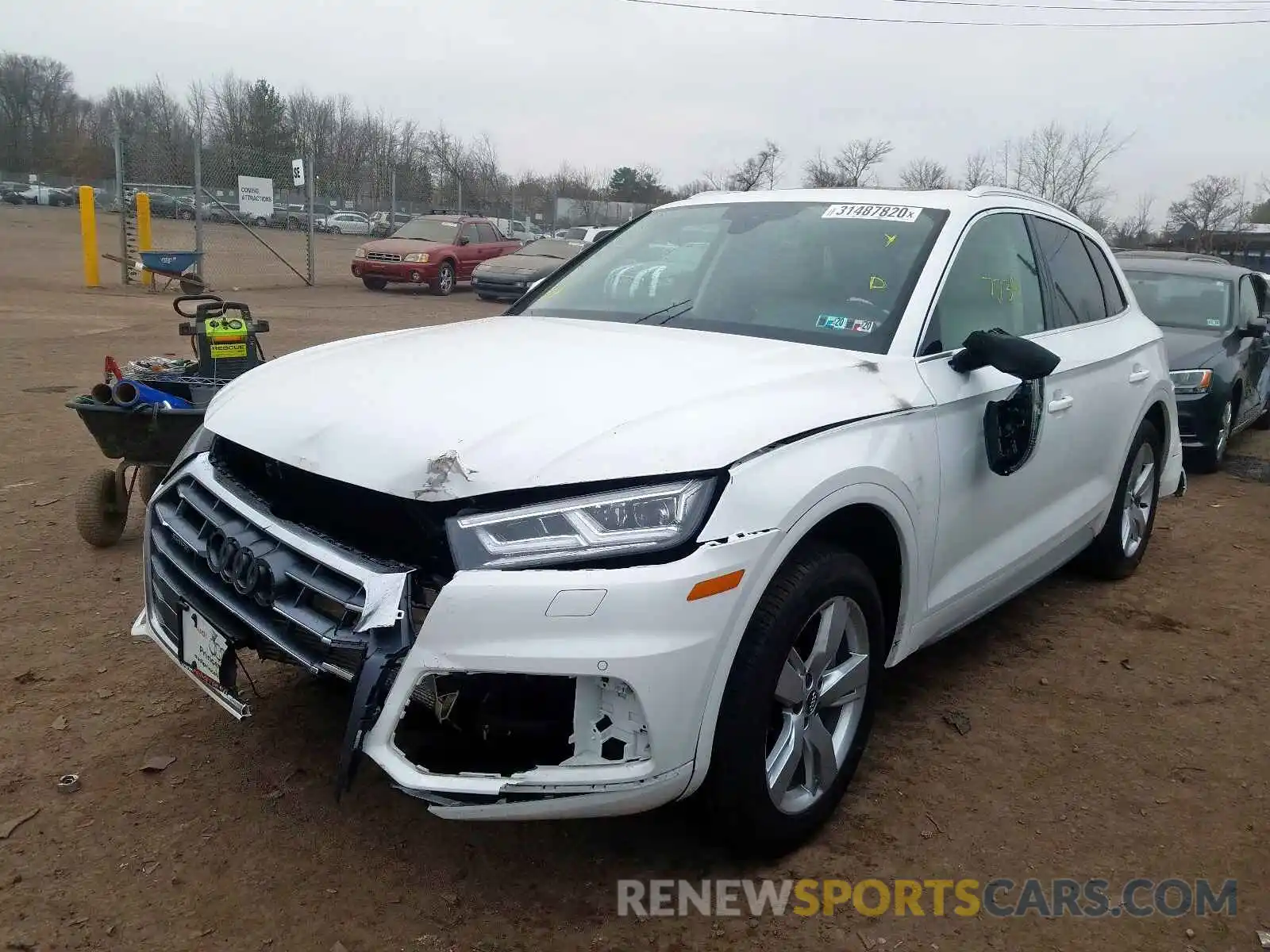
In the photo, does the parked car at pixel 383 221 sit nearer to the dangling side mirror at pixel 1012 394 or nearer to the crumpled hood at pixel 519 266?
the crumpled hood at pixel 519 266

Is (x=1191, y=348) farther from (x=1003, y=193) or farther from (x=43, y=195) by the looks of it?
(x=43, y=195)

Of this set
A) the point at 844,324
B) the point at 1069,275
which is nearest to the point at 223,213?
the point at 1069,275

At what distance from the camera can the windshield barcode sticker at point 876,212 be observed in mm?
3424

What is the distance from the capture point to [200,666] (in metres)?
2.53

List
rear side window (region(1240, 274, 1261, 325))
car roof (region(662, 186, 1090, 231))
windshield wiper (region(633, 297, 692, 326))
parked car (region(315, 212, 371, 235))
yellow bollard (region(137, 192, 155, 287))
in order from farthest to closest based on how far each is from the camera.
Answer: parked car (region(315, 212, 371, 235)) < yellow bollard (region(137, 192, 155, 287)) < rear side window (region(1240, 274, 1261, 325)) < car roof (region(662, 186, 1090, 231)) < windshield wiper (region(633, 297, 692, 326))

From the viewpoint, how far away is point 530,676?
209cm

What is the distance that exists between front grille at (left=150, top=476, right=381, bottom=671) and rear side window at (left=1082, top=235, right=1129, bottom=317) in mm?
3610

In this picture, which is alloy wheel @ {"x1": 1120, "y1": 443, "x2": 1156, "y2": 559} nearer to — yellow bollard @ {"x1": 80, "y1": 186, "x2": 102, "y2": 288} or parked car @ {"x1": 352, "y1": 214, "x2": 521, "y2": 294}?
parked car @ {"x1": 352, "y1": 214, "x2": 521, "y2": 294}

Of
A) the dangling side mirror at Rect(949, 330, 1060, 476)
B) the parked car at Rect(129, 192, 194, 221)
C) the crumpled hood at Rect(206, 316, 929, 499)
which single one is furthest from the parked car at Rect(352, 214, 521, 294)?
the dangling side mirror at Rect(949, 330, 1060, 476)

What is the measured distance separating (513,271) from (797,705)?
17453 mm

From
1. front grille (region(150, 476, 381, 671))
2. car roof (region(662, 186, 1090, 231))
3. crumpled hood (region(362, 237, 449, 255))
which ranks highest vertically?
crumpled hood (region(362, 237, 449, 255))

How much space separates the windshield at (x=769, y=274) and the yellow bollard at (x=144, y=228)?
16361 millimetres

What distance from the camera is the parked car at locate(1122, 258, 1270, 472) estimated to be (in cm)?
729

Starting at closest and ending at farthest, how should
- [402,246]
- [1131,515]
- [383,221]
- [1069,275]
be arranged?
[1069,275]
[1131,515]
[402,246]
[383,221]
